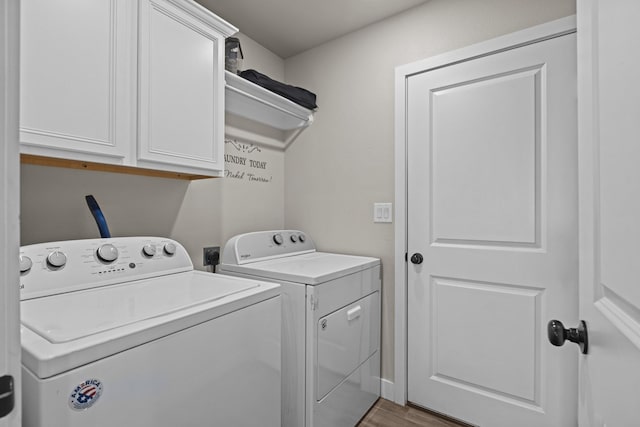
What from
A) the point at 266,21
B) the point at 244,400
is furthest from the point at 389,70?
the point at 244,400

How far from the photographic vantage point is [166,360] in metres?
0.88

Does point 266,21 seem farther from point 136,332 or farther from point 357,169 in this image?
point 136,332

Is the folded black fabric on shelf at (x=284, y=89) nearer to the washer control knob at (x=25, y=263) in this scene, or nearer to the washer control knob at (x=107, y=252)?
the washer control knob at (x=107, y=252)

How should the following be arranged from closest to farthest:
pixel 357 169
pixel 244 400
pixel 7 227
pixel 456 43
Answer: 1. pixel 7 227
2. pixel 244 400
3. pixel 456 43
4. pixel 357 169

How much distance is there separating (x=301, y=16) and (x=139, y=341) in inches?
81.8

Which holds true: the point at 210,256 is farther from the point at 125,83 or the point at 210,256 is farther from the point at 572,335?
the point at 572,335

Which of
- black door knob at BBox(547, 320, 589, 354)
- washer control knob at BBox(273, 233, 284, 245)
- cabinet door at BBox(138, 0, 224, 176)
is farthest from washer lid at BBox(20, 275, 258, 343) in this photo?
black door knob at BBox(547, 320, 589, 354)

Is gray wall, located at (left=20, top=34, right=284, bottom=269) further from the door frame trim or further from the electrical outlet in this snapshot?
the door frame trim

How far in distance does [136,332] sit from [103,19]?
1146mm

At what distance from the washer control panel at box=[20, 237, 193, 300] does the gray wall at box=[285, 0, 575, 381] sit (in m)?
1.11

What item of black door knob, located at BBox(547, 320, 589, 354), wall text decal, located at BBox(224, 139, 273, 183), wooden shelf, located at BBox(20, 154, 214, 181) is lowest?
black door knob, located at BBox(547, 320, 589, 354)

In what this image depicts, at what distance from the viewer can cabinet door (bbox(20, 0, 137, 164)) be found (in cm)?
103

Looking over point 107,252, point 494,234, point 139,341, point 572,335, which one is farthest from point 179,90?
point 494,234

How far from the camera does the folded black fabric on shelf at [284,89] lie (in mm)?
1972
